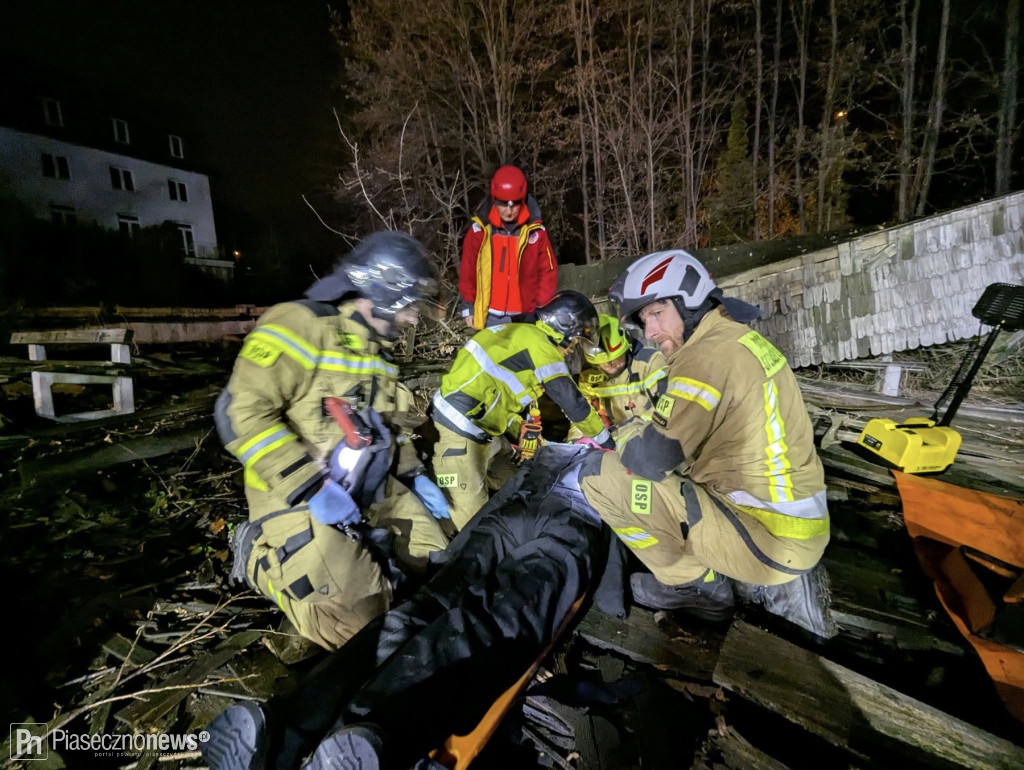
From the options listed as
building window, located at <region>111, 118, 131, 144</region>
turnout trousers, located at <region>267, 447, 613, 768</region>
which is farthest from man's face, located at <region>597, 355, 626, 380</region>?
building window, located at <region>111, 118, 131, 144</region>

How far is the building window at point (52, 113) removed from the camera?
24.0 meters

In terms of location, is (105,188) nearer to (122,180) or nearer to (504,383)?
(122,180)

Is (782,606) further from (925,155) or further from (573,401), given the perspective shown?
(925,155)

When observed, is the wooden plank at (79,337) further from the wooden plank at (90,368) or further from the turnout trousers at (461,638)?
the turnout trousers at (461,638)

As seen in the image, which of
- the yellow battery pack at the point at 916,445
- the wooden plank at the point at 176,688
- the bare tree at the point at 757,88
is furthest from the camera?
the bare tree at the point at 757,88

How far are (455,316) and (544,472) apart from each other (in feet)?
27.0

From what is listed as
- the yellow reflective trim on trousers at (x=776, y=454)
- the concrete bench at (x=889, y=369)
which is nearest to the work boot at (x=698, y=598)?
the yellow reflective trim on trousers at (x=776, y=454)

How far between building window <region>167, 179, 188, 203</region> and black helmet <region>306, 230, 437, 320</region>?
34.0 m

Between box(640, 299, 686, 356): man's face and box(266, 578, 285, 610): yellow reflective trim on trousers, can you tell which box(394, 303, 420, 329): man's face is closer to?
box(640, 299, 686, 356): man's face

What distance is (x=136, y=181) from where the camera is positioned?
87.9ft

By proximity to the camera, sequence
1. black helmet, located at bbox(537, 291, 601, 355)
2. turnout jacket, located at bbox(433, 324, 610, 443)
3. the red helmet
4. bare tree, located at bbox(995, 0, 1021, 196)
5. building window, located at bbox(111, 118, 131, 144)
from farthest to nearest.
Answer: building window, located at bbox(111, 118, 131, 144)
bare tree, located at bbox(995, 0, 1021, 196)
the red helmet
black helmet, located at bbox(537, 291, 601, 355)
turnout jacket, located at bbox(433, 324, 610, 443)

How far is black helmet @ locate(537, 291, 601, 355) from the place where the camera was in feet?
12.7

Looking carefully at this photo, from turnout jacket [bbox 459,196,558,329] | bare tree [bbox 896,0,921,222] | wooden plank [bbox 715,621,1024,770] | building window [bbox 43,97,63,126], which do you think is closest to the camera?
wooden plank [bbox 715,621,1024,770]

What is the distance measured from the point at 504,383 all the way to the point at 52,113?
113 feet
